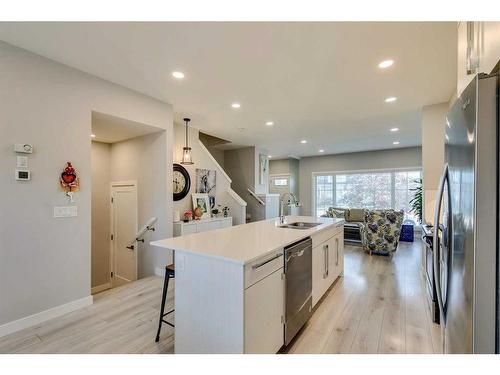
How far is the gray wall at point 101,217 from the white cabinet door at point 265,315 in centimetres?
405

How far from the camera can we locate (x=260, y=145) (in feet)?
22.8

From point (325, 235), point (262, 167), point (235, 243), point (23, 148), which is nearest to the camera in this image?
point (235, 243)

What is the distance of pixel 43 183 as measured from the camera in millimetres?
2426

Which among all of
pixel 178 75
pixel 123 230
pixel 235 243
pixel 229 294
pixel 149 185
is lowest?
pixel 123 230

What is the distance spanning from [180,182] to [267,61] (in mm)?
2889

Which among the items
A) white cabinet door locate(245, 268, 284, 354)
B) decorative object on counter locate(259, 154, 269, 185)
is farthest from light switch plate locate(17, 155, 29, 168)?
decorative object on counter locate(259, 154, 269, 185)

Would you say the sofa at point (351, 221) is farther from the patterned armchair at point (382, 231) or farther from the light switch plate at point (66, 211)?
the light switch plate at point (66, 211)

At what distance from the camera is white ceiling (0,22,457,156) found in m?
2.02

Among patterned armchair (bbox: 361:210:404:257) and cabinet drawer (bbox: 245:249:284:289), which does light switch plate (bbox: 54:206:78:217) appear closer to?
cabinet drawer (bbox: 245:249:284:289)

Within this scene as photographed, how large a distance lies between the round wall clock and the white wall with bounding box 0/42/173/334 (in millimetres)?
1750

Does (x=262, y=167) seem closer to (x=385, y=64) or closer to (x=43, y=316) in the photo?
(x=385, y=64)

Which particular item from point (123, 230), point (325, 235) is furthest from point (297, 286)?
point (123, 230)
